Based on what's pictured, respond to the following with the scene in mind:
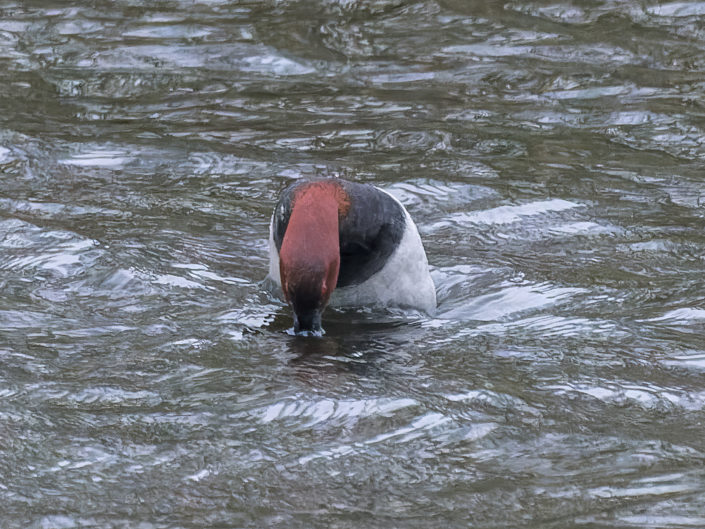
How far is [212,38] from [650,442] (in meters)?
9.42

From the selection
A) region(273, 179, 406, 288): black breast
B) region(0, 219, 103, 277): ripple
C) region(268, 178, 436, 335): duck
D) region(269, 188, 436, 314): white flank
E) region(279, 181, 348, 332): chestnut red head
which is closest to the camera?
region(279, 181, 348, 332): chestnut red head

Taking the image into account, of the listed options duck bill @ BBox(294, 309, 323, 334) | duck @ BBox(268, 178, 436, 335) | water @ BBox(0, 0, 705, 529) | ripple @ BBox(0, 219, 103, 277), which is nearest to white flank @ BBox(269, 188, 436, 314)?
duck @ BBox(268, 178, 436, 335)

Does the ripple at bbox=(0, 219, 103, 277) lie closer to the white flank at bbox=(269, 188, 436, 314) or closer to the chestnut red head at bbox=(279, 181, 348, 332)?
the white flank at bbox=(269, 188, 436, 314)

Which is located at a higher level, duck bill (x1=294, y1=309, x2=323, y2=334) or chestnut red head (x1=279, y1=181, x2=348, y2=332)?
chestnut red head (x1=279, y1=181, x2=348, y2=332)

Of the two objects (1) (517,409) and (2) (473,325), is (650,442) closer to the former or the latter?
(1) (517,409)

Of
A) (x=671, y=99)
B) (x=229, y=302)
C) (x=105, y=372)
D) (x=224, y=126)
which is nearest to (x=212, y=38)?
(x=224, y=126)

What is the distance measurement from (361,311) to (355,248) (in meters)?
0.49

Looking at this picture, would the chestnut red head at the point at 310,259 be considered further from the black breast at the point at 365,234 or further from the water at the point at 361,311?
the black breast at the point at 365,234

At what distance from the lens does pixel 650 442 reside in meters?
5.78

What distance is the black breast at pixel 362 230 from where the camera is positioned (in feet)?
25.1

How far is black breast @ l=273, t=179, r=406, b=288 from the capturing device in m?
7.66

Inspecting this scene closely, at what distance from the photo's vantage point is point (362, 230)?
303 inches

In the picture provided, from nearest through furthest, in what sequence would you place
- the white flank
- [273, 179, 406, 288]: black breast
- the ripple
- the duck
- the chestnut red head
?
the chestnut red head
the duck
[273, 179, 406, 288]: black breast
the white flank
the ripple

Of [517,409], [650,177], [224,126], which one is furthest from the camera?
[224,126]
